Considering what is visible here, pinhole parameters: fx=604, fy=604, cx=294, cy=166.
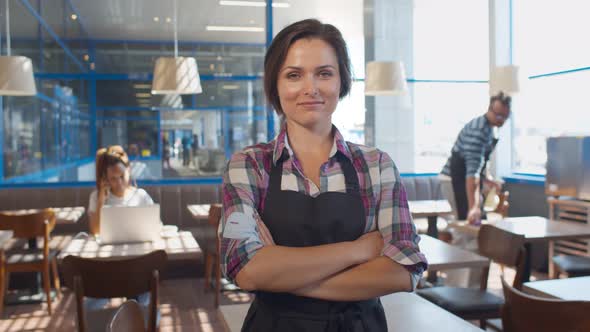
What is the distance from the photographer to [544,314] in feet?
6.50

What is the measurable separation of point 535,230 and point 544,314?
286 cm

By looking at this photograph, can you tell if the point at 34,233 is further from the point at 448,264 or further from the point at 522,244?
the point at 522,244

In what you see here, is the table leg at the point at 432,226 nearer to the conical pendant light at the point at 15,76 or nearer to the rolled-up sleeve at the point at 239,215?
the conical pendant light at the point at 15,76

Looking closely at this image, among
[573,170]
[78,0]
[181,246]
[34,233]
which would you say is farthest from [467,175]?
[78,0]

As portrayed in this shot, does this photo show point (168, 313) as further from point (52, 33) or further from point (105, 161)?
point (52, 33)

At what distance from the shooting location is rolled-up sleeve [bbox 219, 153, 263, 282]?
4.79ft

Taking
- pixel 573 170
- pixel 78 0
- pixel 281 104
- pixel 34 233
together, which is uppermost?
pixel 78 0

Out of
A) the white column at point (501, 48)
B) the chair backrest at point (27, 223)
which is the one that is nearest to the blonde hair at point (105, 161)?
the chair backrest at point (27, 223)

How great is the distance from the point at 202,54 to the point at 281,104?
6896mm

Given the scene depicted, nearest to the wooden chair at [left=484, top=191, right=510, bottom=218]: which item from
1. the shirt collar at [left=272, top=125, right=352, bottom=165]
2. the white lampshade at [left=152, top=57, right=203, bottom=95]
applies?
the white lampshade at [left=152, top=57, right=203, bottom=95]

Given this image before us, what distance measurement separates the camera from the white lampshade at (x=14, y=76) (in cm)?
569

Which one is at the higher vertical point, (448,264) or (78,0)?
(78,0)

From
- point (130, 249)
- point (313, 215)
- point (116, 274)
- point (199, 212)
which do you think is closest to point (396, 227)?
point (313, 215)

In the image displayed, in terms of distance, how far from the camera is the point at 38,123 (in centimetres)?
787
